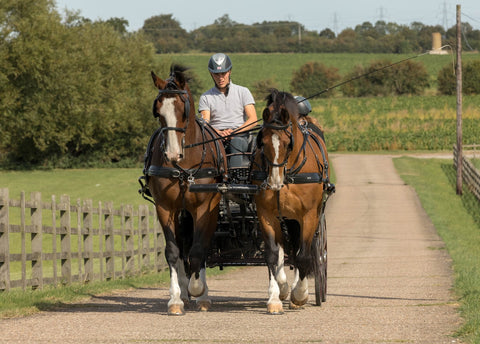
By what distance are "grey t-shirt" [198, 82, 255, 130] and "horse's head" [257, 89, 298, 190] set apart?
4.81 feet

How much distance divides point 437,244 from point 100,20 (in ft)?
157

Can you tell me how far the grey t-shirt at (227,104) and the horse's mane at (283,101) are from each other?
1168 millimetres

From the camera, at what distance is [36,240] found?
12.5m

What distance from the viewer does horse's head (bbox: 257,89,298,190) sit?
927 centimetres

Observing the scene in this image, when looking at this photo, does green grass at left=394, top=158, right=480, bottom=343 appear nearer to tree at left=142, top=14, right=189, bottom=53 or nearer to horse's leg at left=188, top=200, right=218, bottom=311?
horse's leg at left=188, top=200, right=218, bottom=311

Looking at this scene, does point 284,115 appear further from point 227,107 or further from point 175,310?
point 175,310

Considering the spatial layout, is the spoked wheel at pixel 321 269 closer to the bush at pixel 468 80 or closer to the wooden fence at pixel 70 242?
the wooden fence at pixel 70 242

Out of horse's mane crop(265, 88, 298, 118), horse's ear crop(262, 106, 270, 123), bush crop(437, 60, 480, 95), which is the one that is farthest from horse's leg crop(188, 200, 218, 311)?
bush crop(437, 60, 480, 95)

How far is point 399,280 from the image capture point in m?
14.6

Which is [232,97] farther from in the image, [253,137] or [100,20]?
[100,20]

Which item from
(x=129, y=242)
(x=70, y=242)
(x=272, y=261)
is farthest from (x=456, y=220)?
(x=272, y=261)

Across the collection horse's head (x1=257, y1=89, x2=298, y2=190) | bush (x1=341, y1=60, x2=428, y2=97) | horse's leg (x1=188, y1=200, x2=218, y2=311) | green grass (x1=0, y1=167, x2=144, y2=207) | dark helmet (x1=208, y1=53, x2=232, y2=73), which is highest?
bush (x1=341, y1=60, x2=428, y2=97)

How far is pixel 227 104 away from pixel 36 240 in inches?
144

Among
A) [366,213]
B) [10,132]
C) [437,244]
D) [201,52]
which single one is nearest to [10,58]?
[10,132]
